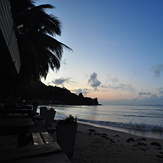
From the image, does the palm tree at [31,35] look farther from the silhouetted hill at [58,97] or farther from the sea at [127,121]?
the silhouetted hill at [58,97]

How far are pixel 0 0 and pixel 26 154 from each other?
216 cm

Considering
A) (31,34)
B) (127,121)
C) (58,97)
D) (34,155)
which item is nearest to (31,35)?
(31,34)

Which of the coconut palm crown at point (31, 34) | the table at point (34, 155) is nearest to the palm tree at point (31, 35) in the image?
the coconut palm crown at point (31, 34)

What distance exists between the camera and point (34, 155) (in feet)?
3.97

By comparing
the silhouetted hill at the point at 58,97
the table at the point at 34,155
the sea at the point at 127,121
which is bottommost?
the sea at the point at 127,121

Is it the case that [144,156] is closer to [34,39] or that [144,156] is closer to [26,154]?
[26,154]

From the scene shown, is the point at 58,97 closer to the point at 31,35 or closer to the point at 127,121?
the point at 127,121

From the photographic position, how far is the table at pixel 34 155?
3.74 ft

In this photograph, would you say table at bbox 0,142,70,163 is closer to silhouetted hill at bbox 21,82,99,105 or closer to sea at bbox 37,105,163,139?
sea at bbox 37,105,163,139

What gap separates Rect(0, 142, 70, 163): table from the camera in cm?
114

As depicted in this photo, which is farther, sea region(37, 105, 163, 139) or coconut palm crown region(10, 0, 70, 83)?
sea region(37, 105, 163, 139)

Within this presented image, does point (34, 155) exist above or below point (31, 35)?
below

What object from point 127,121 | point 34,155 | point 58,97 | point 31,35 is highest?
point 31,35

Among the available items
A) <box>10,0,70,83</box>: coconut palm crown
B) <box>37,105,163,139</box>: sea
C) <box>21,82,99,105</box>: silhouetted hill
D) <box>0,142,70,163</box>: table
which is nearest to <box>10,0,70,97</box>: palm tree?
<box>10,0,70,83</box>: coconut palm crown
